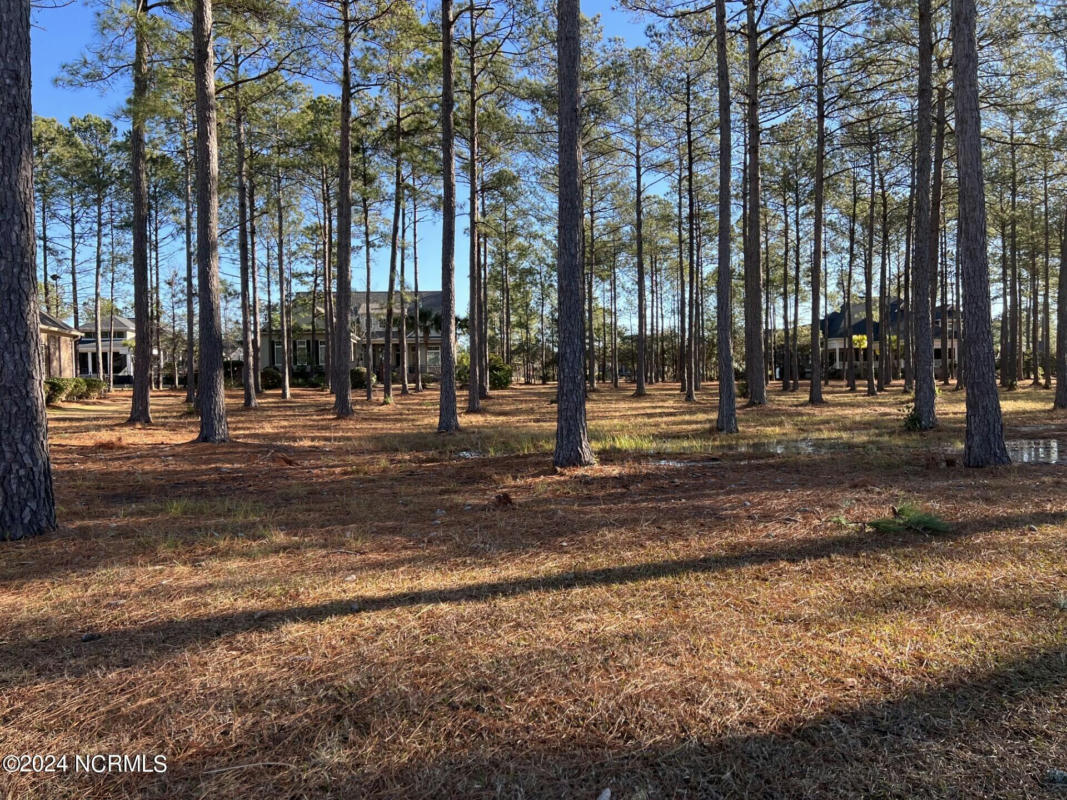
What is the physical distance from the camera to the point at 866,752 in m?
1.92

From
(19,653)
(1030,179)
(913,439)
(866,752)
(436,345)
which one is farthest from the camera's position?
(436,345)

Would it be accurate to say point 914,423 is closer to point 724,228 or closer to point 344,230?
point 724,228

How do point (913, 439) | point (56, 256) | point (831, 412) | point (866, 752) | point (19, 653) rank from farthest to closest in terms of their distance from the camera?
1. point (56, 256)
2. point (831, 412)
3. point (913, 439)
4. point (19, 653)
5. point (866, 752)

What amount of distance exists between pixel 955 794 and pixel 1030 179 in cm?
2720

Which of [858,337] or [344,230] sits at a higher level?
[344,230]

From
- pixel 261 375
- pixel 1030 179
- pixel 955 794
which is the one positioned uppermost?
pixel 1030 179

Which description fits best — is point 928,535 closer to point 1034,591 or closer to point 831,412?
point 1034,591

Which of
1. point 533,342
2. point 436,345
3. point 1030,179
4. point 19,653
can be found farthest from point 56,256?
point 1030,179

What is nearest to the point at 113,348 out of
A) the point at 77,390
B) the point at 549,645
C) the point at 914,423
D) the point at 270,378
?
the point at 270,378

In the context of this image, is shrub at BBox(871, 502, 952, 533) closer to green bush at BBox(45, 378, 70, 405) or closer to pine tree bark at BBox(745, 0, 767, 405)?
pine tree bark at BBox(745, 0, 767, 405)

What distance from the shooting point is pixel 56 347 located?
89.9 feet

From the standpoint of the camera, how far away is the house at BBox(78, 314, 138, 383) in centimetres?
5488

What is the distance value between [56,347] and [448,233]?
82.8ft

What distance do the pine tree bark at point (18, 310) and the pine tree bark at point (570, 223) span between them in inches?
211
